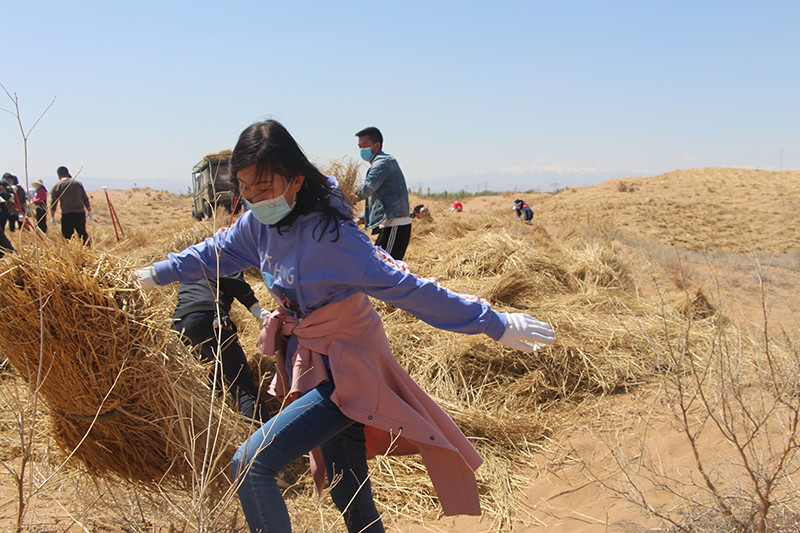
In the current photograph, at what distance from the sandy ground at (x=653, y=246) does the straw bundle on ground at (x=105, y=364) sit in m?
0.16

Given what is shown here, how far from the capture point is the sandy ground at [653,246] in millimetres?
2314

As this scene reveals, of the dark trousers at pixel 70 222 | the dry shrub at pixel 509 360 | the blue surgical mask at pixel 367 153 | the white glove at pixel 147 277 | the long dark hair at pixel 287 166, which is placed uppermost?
the blue surgical mask at pixel 367 153

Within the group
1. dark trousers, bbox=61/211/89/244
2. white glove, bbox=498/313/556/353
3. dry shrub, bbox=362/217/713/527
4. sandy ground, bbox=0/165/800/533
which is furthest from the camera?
dark trousers, bbox=61/211/89/244

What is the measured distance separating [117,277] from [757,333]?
452 cm

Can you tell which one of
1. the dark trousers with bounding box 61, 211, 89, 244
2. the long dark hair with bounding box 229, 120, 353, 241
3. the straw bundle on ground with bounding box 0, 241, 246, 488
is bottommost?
the straw bundle on ground with bounding box 0, 241, 246, 488

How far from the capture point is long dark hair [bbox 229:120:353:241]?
4.90 ft

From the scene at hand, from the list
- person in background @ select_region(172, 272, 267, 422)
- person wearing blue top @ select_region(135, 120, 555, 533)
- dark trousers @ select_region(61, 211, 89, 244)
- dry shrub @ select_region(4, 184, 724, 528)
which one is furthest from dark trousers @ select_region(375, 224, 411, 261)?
dark trousers @ select_region(61, 211, 89, 244)

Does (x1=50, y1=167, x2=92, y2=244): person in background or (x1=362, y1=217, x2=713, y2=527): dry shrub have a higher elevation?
(x1=50, y1=167, x2=92, y2=244): person in background

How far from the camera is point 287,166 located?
1.53 meters

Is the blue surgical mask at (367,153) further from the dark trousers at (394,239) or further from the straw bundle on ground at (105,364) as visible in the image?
the straw bundle on ground at (105,364)

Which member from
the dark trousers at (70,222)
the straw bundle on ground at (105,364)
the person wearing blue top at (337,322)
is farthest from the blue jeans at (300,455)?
the dark trousers at (70,222)

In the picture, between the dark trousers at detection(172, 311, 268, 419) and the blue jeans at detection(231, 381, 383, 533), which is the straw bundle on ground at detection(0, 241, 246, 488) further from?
the dark trousers at detection(172, 311, 268, 419)

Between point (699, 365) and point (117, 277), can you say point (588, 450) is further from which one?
point (117, 277)

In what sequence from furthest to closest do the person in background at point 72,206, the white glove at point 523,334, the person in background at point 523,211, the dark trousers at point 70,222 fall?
the person in background at point 523,211 < the dark trousers at point 70,222 < the person in background at point 72,206 < the white glove at point 523,334
